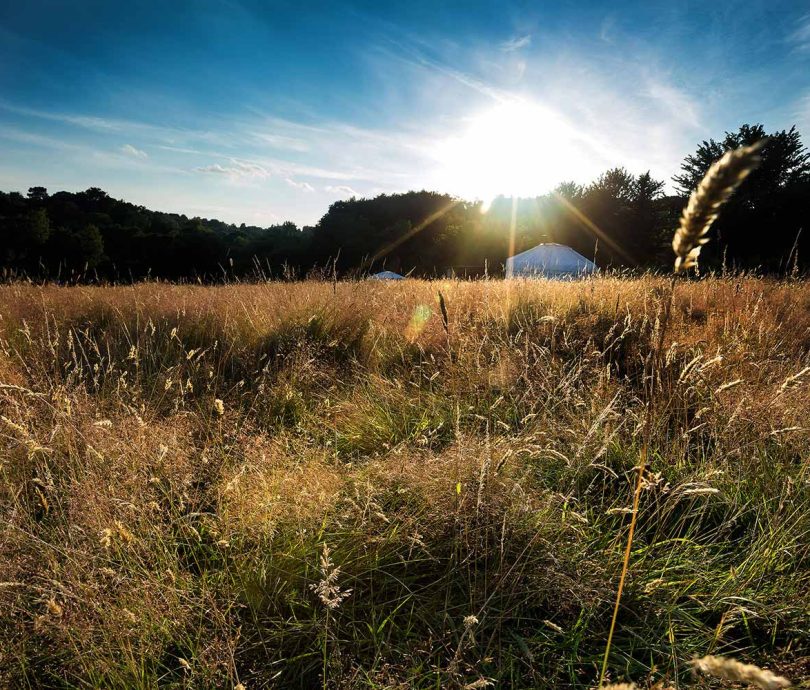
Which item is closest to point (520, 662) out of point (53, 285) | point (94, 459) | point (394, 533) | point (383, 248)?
point (394, 533)

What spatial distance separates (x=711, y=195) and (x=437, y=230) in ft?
155

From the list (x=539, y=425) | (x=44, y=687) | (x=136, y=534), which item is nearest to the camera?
(x=44, y=687)

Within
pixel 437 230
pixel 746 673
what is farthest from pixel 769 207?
pixel 746 673

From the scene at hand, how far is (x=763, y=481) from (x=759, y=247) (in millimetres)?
30950

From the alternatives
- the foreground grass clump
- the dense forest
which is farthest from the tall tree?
the foreground grass clump

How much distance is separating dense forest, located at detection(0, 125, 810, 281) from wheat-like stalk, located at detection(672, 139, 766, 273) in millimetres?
15775

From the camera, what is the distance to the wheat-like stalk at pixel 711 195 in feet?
2.06

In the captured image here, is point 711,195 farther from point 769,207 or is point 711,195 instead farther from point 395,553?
point 769,207

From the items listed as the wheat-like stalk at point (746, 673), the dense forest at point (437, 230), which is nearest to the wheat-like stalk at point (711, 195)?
the wheat-like stalk at point (746, 673)

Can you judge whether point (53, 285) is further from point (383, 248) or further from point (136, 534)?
point (383, 248)

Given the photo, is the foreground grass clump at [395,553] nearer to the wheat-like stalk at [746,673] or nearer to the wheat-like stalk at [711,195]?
the wheat-like stalk at [746,673]

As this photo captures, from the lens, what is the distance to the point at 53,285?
21.2ft

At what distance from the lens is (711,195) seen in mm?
647

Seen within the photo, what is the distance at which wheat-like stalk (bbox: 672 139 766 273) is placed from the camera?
63cm
